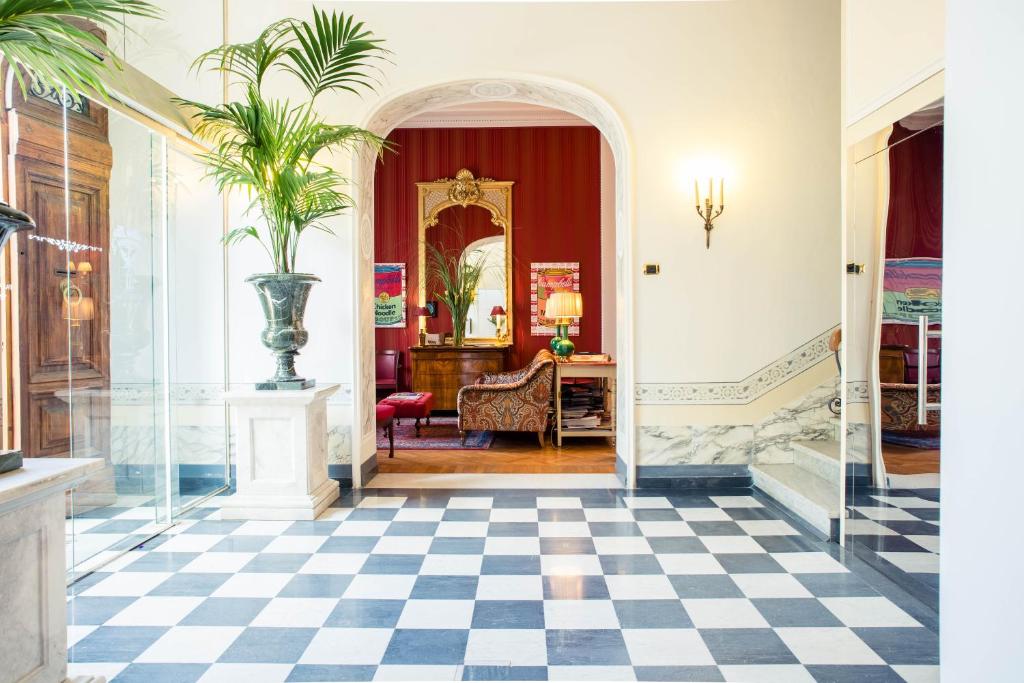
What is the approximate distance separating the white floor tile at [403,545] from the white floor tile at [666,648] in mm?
1441

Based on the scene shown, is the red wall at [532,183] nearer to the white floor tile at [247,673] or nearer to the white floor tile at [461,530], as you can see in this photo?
the white floor tile at [461,530]

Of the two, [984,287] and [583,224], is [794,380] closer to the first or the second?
[984,287]

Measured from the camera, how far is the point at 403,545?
3764mm

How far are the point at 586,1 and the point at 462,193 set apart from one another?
441cm

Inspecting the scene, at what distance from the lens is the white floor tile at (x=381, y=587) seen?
3.03 m

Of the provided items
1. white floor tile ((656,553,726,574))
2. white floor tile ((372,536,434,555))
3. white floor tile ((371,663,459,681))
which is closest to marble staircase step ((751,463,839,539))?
white floor tile ((656,553,726,574))

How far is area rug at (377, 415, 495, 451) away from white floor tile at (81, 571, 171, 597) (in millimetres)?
3542

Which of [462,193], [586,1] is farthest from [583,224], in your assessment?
[586,1]

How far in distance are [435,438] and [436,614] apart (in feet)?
15.5

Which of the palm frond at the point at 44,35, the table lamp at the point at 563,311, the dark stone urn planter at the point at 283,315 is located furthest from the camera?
the table lamp at the point at 563,311

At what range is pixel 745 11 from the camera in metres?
5.08

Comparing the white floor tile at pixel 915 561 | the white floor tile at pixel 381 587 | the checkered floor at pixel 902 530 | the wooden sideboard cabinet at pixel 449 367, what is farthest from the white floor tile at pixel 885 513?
the wooden sideboard cabinet at pixel 449 367

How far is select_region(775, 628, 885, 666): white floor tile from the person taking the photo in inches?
94.5

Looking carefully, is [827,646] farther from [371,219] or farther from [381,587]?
[371,219]
